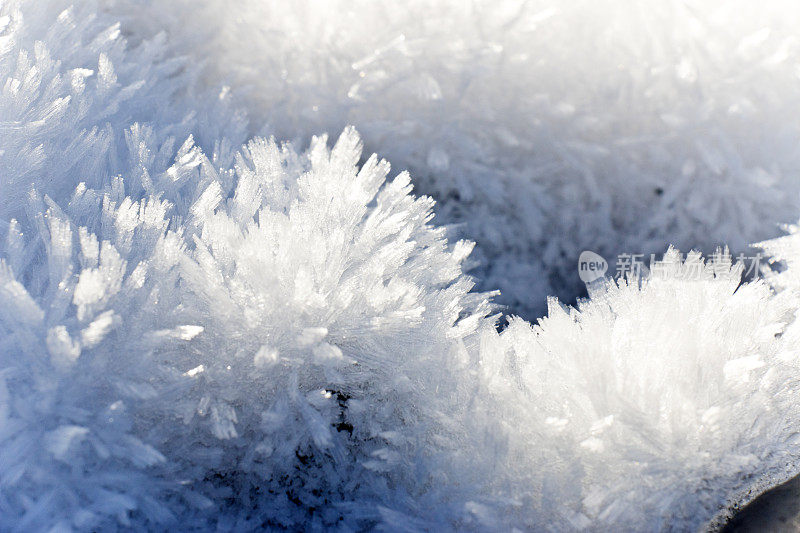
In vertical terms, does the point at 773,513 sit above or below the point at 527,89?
below

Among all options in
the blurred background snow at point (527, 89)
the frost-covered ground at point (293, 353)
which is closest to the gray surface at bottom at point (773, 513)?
the frost-covered ground at point (293, 353)

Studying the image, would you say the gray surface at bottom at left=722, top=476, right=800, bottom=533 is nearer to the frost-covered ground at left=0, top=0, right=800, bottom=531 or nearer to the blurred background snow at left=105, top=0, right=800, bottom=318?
the frost-covered ground at left=0, top=0, right=800, bottom=531

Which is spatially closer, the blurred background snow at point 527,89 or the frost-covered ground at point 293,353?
the frost-covered ground at point 293,353

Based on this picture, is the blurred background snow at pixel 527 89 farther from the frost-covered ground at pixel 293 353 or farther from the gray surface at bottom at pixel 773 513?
the gray surface at bottom at pixel 773 513

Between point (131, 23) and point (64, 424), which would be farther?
point (131, 23)

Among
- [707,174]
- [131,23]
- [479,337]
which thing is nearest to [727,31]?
[707,174]

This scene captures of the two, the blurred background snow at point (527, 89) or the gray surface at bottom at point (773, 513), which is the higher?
the blurred background snow at point (527, 89)

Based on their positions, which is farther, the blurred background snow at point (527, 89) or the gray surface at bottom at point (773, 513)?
the blurred background snow at point (527, 89)

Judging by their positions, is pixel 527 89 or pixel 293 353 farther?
pixel 527 89

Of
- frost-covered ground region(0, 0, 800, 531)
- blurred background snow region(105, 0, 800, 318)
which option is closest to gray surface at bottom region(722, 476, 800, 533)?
frost-covered ground region(0, 0, 800, 531)

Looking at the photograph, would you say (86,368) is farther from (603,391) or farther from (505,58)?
(505,58)

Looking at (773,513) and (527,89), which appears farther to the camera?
(527,89)
